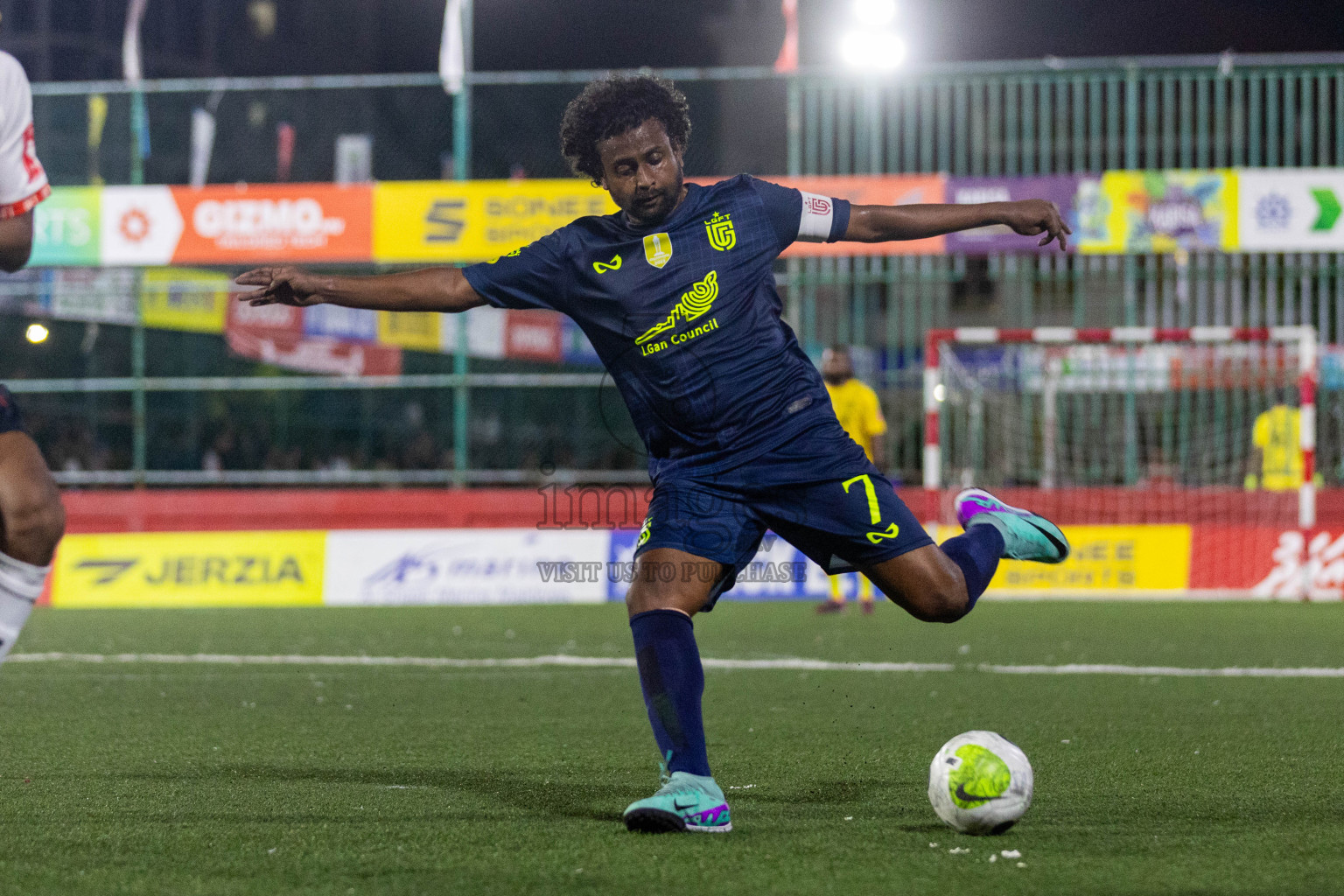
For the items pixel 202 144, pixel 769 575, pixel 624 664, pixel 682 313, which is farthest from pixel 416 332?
pixel 682 313

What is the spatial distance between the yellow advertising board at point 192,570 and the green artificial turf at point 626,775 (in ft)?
15.2

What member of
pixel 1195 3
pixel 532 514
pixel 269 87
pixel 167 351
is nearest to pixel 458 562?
pixel 532 514

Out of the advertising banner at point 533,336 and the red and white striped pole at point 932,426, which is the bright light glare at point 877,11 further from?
the red and white striped pole at point 932,426

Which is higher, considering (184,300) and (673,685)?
(184,300)

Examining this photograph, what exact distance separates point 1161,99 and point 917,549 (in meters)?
13.7

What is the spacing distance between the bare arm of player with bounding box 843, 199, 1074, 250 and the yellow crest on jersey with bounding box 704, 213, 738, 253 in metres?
0.40

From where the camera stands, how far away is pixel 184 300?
1819cm

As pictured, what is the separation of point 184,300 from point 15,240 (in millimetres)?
15034

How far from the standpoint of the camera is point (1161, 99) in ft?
54.6

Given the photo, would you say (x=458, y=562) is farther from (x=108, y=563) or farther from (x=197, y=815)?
(x=197, y=815)

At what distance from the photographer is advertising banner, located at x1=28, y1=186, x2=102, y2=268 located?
16.3 meters

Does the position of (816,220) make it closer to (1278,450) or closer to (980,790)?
(980,790)

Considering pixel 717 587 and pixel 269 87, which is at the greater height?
pixel 269 87

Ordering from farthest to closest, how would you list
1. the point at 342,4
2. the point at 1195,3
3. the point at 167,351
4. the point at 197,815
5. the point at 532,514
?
the point at 342,4 < the point at 1195,3 < the point at 167,351 < the point at 532,514 < the point at 197,815
